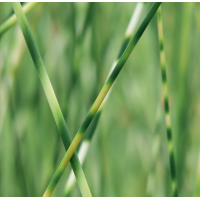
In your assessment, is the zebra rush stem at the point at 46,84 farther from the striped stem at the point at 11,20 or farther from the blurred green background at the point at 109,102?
the blurred green background at the point at 109,102

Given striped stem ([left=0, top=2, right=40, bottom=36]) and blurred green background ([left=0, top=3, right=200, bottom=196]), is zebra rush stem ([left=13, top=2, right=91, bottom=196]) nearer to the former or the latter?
striped stem ([left=0, top=2, right=40, bottom=36])

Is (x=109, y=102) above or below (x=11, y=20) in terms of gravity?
below

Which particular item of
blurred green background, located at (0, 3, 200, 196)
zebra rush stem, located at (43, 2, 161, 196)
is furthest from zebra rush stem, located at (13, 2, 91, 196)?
blurred green background, located at (0, 3, 200, 196)

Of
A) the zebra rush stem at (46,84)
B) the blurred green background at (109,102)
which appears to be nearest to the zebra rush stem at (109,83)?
the zebra rush stem at (46,84)

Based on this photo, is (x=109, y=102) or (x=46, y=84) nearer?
(x=46, y=84)

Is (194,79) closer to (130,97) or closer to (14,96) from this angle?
(130,97)

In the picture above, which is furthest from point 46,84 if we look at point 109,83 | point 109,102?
point 109,102

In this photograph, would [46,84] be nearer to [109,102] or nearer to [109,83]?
[109,83]

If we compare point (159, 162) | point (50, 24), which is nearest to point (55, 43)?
point (50, 24)

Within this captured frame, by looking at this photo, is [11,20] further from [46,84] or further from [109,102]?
[109,102]
